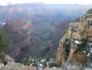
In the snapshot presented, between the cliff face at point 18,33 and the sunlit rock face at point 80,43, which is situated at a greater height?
the sunlit rock face at point 80,43

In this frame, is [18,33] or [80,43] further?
[18,33]

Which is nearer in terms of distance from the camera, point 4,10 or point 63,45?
point 63,45

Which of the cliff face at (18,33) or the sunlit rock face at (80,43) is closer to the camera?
the sunlit rock face at (80,43)

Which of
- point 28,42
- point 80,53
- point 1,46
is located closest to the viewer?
point 80,53

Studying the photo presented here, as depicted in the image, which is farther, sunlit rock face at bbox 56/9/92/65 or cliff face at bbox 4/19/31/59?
cliff face at bbox 4/19/31/59

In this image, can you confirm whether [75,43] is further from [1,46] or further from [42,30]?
[42,30]

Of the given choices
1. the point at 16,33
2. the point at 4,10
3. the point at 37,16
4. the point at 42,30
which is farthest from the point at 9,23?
the point at 37,16

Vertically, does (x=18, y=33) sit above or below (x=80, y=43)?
below

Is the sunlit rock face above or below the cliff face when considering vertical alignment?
above
